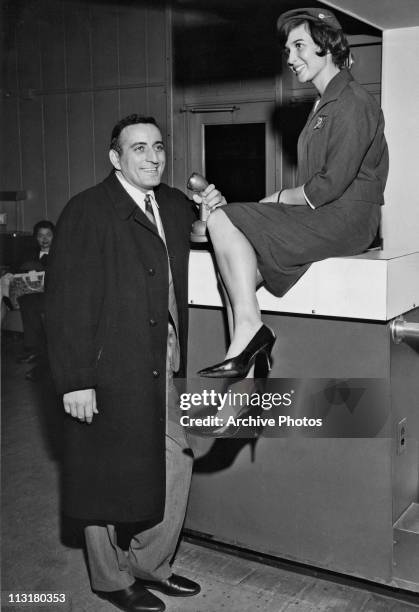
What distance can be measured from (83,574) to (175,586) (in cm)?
44

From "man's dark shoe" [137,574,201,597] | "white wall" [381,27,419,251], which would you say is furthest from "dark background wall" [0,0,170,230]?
"man's dark shoe" [137,574,201,597]

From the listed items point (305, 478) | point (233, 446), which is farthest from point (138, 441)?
point (305, 478)

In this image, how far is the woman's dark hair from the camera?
2.60m

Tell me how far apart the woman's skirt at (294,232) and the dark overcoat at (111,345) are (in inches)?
15.0

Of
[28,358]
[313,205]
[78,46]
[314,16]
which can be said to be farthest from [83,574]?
[78,46]

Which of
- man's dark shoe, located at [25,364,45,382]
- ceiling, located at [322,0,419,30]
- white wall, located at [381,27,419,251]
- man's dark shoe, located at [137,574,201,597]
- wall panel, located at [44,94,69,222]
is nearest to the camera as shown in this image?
man's dark shoe, located at [137,574,201,597]

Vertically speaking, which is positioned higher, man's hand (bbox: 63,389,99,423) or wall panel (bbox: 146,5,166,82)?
wall panel (bbox: 146,5,166,82)

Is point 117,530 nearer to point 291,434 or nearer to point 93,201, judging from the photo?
point 291,434

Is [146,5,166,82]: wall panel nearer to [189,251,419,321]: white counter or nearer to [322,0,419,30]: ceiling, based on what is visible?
[322,0,419,30]: ceiling

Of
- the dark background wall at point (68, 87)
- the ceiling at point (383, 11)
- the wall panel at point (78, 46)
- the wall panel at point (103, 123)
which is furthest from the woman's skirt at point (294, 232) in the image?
the wall panel at point (78, 46)

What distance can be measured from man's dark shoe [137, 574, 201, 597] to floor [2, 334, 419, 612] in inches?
1.0

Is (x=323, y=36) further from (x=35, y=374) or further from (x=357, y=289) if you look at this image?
(x=35, y=374)

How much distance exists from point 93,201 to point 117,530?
57.0 inches

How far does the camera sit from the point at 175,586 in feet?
9.30
